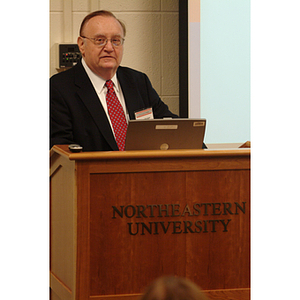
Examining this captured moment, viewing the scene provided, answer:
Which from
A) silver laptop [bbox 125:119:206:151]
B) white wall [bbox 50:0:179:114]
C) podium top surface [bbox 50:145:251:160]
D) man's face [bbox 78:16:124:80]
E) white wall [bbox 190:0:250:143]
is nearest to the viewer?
podium top surface [bbox 50:145:251:160]

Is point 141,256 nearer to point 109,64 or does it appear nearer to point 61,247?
point 61,247

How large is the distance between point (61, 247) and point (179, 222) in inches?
23.8

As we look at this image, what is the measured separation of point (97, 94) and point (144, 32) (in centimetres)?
165

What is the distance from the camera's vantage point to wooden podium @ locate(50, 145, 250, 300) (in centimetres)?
190

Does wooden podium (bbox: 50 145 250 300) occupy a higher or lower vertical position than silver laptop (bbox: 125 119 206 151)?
lower

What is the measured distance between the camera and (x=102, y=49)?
305 centimetres

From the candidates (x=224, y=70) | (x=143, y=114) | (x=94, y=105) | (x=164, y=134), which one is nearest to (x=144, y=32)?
(x=224, y=70)

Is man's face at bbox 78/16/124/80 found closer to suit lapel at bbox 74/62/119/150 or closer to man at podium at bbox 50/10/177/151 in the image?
man at podium at bbox 50/10/177/151

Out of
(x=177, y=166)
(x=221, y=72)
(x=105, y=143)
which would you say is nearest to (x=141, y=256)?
(x=177, y=166)

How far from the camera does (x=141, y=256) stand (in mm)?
1945

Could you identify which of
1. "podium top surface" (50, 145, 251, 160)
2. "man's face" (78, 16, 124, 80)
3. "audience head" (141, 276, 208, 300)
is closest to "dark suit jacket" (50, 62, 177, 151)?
"man's face" (78, 16, 124, 80)

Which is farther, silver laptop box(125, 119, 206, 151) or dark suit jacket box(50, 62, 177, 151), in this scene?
dark suit jacket box(50, 62, 177, 151)

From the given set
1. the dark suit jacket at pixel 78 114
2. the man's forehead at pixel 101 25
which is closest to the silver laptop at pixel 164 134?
the dark suit jacket at pixel 78 114

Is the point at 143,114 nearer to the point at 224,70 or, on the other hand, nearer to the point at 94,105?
the point at 94,105
